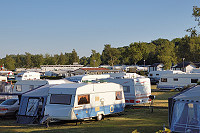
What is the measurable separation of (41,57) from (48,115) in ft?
366

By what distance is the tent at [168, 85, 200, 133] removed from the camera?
9.66 m

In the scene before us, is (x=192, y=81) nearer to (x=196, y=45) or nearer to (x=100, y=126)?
(x=100, y=126)

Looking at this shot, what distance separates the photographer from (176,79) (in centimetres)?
3338

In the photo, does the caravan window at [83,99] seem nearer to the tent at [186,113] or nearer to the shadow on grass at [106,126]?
the shadow on grass at [106,126]

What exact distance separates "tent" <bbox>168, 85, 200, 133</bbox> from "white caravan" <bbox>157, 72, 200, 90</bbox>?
Result: 74.6ft

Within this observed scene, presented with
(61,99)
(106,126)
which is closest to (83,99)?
(61,99)

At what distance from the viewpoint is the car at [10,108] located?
1577 centimetres

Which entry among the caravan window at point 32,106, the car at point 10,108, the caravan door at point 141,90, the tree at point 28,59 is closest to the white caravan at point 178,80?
the caravan door at point 141,90

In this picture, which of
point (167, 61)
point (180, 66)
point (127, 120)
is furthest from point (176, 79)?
point (167, 61)

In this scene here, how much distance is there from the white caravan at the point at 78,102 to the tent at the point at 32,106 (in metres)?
0.87

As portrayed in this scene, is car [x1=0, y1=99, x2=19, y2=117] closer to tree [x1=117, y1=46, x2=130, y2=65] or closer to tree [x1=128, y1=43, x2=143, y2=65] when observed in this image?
tree [x1=128, y1=43, x2=143, y2=65]

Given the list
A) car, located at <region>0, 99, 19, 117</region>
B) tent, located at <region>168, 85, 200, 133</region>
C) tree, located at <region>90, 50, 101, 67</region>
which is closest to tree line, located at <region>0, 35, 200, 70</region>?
tree, located at <region>90, 50, 101, 67</region>

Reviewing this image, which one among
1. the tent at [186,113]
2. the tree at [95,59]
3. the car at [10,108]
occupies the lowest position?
the car at [10,108]

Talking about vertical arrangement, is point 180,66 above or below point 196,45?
below
